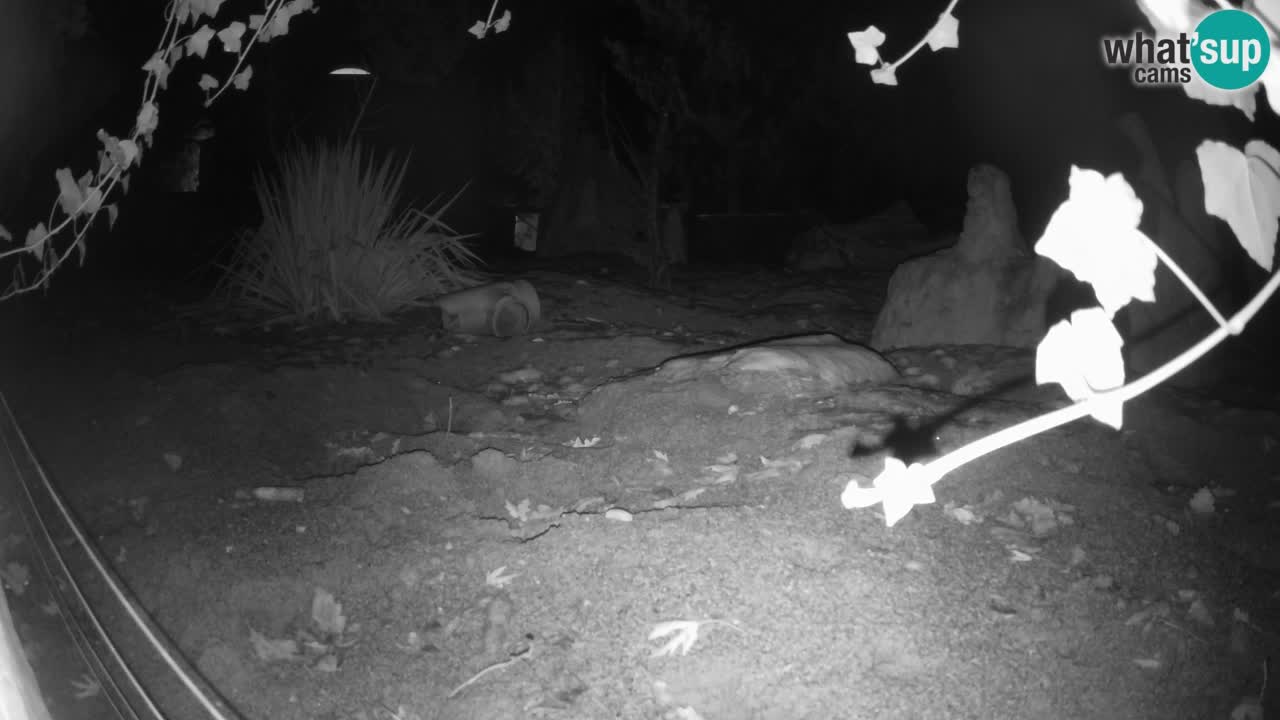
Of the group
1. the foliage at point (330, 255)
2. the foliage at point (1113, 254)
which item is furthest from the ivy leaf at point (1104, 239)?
the foliage at point (330, 255)

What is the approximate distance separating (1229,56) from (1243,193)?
308mm

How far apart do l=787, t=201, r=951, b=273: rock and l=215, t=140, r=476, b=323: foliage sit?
3.16 m

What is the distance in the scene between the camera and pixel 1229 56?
845mm

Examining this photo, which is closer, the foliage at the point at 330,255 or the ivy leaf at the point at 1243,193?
the ivy leaf at the point at 1243,193

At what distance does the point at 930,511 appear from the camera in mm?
2166

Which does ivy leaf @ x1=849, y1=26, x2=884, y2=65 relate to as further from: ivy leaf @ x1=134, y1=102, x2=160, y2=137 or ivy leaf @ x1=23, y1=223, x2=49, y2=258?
ivy leaf @ x1=23, y1=223, x2=49, y2=258

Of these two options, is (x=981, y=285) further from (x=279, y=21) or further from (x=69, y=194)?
(x=69, y=194)

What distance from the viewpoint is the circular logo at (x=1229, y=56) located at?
776mm

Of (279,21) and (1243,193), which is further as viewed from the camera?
(279,21)

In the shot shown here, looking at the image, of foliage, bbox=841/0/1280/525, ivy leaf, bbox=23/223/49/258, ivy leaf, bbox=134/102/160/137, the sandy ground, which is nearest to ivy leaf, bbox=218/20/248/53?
ivy leaf, bbox=134/102/160/137

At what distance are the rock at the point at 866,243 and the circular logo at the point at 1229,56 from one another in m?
5.74

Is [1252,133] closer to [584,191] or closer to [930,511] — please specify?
[930,511]

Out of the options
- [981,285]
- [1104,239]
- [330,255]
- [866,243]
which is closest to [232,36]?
[1104,239]

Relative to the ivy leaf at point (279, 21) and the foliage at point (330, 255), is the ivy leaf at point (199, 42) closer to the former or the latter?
the ivy leaf at point (279, 21)
